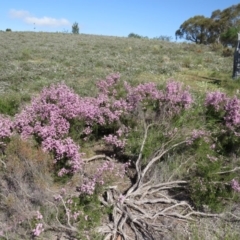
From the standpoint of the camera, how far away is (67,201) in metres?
3.38

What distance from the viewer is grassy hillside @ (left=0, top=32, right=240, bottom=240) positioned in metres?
3.31

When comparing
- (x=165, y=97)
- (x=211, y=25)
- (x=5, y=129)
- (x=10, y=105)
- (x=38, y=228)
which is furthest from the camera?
(x=211, y=25)

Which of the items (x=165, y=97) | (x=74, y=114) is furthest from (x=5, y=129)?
(x=165, y=97)

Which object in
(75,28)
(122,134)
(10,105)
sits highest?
(75,28)

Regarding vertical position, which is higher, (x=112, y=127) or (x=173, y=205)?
(x=112, y=127)

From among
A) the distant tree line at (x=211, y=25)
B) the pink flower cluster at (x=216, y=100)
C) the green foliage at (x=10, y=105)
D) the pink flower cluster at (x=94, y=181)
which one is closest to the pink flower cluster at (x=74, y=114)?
the pink flower cluster at (x=94, y=181)

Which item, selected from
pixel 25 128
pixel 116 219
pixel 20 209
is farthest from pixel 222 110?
pixel 20 209

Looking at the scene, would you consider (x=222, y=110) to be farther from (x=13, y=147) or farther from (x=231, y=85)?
(x=231, y=85)

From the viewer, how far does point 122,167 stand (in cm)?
413

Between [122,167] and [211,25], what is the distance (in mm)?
59432

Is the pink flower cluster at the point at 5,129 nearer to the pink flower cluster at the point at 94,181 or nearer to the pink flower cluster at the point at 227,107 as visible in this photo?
the pink flower cluster at the point at 94,181

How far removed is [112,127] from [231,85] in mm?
5768

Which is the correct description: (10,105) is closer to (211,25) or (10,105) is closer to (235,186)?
(235,186)

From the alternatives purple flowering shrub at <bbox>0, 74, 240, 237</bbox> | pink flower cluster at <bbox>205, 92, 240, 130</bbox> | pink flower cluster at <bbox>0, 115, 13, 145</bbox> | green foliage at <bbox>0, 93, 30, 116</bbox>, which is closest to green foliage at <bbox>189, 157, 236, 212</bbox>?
purple flowering shrub at <bbox>0, 74, 240, 237</bbox>
